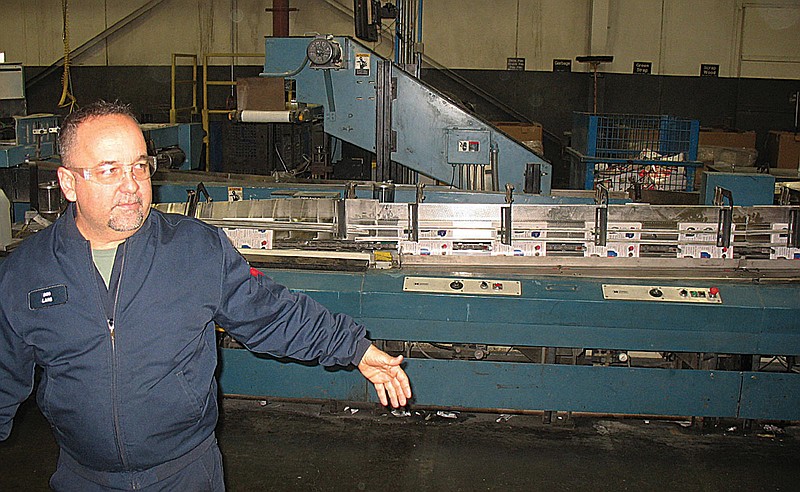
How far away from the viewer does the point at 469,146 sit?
4.60 meters

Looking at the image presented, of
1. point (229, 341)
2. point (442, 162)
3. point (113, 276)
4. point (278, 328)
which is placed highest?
point (442, 162)

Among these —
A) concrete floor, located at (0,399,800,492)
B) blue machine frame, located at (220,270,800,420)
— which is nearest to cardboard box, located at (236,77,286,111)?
blue machine frame, located at (220,270,800,420)

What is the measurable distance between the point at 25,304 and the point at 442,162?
3284 mm

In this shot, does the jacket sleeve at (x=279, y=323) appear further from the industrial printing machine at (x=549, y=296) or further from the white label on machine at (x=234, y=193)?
the white label on machine at (x=234, y=193)

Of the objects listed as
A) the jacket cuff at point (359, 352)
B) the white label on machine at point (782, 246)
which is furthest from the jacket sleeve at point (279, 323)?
the white label on machine at point (782, 246)

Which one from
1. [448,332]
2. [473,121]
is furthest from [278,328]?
[473,121]

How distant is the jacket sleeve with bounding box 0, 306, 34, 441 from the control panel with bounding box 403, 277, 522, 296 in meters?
1.73

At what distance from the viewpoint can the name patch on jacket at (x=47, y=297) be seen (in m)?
1.62

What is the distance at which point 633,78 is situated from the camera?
9086 mm

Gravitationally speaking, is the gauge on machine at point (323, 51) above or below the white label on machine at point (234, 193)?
above

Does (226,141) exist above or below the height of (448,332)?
above

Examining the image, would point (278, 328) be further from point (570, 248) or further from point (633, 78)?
point (633, 78)

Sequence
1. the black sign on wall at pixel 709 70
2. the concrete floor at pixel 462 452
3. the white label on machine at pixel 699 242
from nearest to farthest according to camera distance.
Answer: the concrete floor at pixel 462 452
the white label on machine at pixel 699 242
the black sign on wall at pixel 709 70

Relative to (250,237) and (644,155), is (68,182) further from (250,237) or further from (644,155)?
(644,155)
